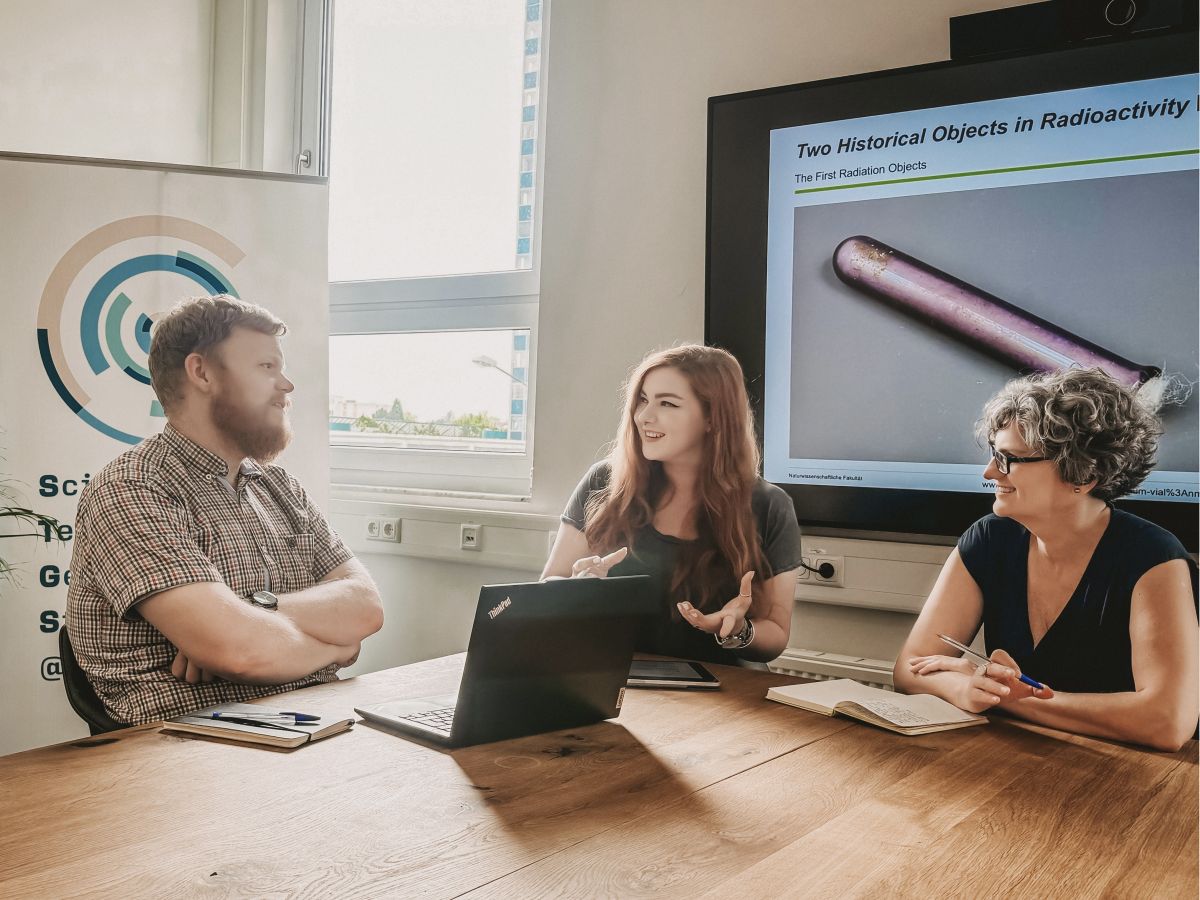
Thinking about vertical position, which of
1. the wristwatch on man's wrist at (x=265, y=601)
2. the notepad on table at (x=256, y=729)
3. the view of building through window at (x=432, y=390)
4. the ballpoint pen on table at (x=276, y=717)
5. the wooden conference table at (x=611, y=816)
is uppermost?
the view of building through window at (x=432, y=390)

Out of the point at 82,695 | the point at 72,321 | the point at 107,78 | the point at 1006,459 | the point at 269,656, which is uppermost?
the point at 107,78

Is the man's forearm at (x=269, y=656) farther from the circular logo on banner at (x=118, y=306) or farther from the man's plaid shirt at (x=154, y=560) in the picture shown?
the circular logo on banner at (x=118, y=306)

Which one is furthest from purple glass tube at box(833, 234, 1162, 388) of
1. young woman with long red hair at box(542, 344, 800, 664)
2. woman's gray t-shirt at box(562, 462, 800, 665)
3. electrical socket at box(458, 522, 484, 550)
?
electrical socket at box(458, 522, 484, 550)

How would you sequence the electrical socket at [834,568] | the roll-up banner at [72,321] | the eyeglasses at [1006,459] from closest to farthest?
the eyeglasses at [1006,459], the electrical socket at [834,568], the roll-up banner at [72,321]

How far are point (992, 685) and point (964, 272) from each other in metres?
1.07

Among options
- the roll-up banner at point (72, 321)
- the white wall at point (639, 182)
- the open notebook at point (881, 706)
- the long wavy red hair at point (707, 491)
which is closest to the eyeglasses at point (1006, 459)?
the open notebook at point (881, 706)

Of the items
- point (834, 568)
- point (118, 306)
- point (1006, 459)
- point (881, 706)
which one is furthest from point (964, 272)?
point (118, 306)

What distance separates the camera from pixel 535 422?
302 centimetres

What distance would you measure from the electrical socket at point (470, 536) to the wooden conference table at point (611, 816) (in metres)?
1.51

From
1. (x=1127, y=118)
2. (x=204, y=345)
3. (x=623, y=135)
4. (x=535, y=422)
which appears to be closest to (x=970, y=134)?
(x=1127, y=118)

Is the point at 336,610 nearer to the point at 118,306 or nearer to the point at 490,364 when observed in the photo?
the point at 118,306

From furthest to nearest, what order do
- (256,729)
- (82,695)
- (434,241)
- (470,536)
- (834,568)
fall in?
(434,241) → (470,536) → (834,568) → (82,695) → (256,729)

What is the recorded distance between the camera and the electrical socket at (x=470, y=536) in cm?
310

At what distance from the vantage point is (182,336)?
2.15 metres
